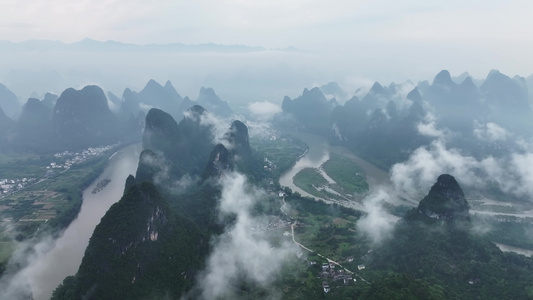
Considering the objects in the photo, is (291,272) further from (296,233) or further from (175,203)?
(175,203)

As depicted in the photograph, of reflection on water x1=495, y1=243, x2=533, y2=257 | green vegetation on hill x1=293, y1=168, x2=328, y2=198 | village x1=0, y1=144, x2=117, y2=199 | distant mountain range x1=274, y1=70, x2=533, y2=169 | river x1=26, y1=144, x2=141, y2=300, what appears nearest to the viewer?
river x1=26, y1=144, x2=141, y2=300

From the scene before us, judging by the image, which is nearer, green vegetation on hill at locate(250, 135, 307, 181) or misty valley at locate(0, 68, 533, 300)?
misty valley at locate(0, 68, 533, 300)

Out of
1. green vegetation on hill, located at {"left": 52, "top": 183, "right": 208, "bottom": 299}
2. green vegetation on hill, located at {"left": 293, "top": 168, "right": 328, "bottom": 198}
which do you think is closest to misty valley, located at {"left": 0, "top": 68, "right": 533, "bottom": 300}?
green vegetation on hill, located at {"left": 52, "top": 183, "right": 208, "bottom": 299}

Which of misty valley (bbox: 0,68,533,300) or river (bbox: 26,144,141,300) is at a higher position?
misty valley (bbox: 0,68,533,300)

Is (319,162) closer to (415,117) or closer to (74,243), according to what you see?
(415,117)

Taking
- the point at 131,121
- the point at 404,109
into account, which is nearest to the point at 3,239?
the point at 131,121

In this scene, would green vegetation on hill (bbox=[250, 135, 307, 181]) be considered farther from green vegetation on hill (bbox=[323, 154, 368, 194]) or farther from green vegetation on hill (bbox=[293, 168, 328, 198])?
green vegetation on hill (bbox=[323, 154, 368, 194])
